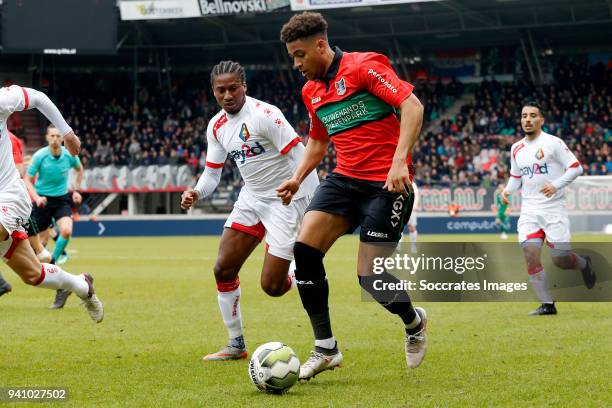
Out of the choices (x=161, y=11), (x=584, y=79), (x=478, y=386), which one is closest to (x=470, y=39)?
(x=584, y=79)

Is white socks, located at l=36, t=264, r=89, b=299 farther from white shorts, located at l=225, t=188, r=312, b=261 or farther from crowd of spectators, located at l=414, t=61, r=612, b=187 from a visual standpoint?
crowd of spectators, located at l=414, t=61, r=612, b=187

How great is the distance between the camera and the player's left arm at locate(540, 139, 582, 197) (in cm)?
1045

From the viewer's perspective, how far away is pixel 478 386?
19.5ft

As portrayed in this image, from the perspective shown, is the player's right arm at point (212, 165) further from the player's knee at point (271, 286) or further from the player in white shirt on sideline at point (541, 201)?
the player in white shirt on sideline at point (541, 201)

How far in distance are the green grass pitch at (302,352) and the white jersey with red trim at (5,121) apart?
142cm

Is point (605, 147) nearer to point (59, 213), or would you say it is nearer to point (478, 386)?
point (59, 213)

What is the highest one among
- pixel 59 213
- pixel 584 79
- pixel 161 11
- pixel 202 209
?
pixel 161 11

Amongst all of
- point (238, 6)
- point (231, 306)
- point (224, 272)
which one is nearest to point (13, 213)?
point (224, 272)

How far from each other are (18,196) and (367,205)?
2.77 meters

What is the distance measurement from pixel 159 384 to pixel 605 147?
33.0 meters

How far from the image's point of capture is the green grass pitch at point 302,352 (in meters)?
5.71

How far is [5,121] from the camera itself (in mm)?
7000

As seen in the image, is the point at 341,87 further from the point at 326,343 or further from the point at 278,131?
the point at 326,343

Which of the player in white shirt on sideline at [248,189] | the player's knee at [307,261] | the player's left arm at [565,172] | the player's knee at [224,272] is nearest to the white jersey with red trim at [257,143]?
the player in white shirt on sideline at [248,189]
